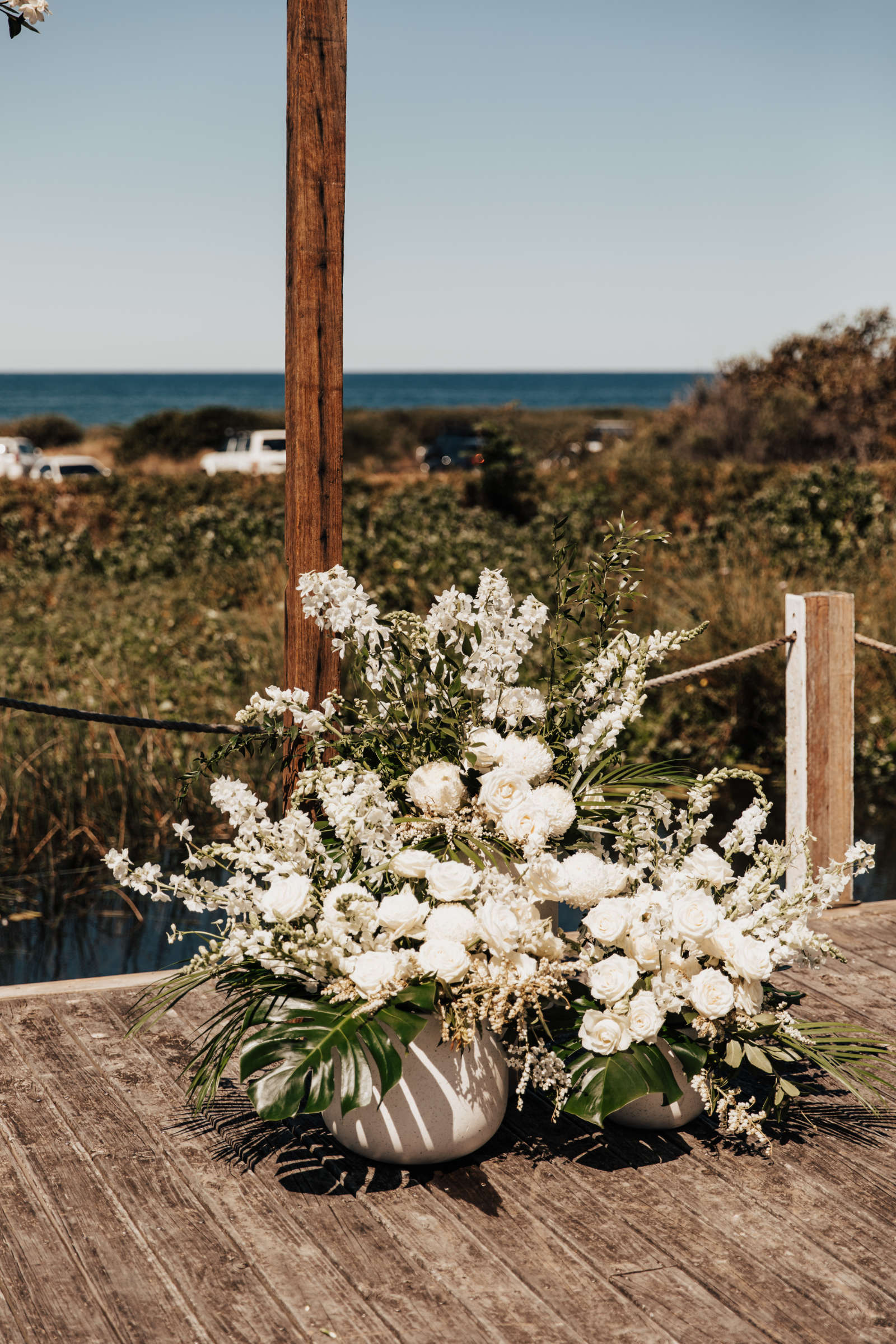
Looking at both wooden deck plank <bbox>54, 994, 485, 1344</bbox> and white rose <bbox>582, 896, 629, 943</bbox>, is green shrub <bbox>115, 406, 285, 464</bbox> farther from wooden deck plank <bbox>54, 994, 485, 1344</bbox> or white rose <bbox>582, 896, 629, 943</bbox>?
white rose <bbox>582, 896, 629, 943</bbox>

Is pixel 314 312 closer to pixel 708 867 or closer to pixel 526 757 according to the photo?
pixel 526 757

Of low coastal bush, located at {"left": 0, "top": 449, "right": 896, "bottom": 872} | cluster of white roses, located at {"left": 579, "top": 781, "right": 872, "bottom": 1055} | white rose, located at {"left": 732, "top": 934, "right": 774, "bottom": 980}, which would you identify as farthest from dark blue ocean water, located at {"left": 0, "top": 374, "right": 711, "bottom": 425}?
Answer: white rose, located at {"left": 732, "top": 934, "right": 774, "bottom": 980}

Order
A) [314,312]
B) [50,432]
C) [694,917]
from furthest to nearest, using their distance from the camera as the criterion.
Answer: [50,432]
[314,312]
[694,917]

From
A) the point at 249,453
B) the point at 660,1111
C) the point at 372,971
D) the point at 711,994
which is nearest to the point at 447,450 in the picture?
the point at 249,453

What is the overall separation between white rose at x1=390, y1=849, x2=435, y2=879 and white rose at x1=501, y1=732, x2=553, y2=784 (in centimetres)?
25

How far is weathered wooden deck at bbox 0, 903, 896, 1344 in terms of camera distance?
205 cm

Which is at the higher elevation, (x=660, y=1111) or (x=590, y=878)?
(x=590, y=878)

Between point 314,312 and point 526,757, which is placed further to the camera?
point 314,312

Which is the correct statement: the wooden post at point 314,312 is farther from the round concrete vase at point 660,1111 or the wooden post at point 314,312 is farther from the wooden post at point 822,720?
the wooden post at point 822,720

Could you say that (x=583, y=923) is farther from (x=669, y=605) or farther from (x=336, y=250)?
(x=669, y=605)

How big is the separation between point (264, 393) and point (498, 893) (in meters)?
93.4

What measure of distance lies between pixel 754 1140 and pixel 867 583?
24.6ft

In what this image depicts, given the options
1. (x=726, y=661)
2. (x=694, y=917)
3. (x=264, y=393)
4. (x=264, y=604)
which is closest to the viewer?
(x=694, y=917)

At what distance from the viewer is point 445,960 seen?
2.39 metres
